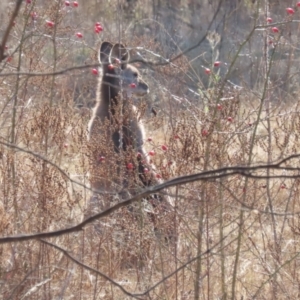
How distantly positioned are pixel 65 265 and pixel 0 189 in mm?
882

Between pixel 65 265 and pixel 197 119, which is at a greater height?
pixel 197 119

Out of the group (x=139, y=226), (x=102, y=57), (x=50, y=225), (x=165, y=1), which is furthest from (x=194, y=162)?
(x=165, y=1)

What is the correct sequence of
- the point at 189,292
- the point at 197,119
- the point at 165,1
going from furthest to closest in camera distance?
1. the point at 165,1
2. the point at 189,292
3. the point at 197,119

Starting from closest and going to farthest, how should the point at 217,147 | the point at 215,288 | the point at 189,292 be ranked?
the point at 217,147 < the point at 189,292 < the point at 215,288

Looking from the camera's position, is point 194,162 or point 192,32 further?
point 192,32

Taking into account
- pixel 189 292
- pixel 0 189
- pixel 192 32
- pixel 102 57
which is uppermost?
pixel 192 32

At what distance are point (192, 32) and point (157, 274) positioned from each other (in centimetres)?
988

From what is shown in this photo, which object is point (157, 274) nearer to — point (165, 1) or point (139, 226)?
point (139, 226)

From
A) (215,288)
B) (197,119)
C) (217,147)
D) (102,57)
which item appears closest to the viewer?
(197,119)

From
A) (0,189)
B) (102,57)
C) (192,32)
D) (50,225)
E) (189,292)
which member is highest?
(192,32)

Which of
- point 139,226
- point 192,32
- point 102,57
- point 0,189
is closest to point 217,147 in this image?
point 139,226

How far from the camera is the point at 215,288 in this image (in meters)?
5.06

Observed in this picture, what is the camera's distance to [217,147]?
14.5 feet

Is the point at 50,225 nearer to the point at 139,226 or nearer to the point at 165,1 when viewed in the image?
the point at 139,226
